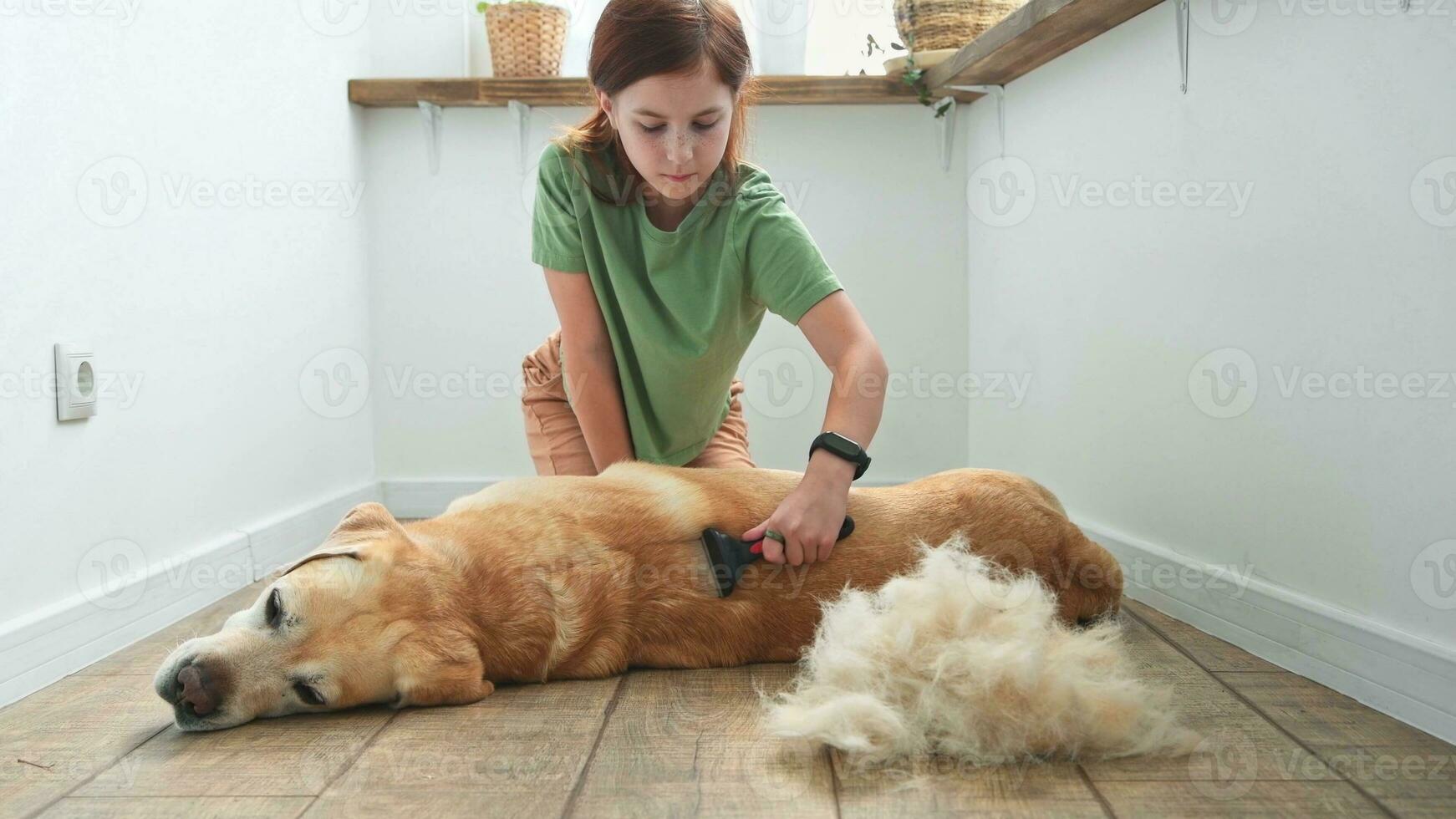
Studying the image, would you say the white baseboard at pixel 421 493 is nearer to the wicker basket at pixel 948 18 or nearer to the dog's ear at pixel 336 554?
the wicker basket at pixel 948 18

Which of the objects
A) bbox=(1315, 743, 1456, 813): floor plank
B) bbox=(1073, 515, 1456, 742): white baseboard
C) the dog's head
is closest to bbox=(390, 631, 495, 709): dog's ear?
the dog's head

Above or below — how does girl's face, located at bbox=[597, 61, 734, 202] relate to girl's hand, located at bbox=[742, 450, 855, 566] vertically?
above

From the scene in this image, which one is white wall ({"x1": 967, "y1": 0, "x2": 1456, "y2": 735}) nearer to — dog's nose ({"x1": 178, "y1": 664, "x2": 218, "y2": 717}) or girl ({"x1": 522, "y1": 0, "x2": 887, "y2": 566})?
girl ({"x1": 522, "y1": 0, "x2": 887, "y2": 566})

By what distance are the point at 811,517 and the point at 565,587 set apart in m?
0.38

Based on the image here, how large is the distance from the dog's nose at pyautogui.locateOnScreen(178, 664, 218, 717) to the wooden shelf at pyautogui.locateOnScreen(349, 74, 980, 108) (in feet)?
7.69

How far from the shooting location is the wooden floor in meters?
1.26

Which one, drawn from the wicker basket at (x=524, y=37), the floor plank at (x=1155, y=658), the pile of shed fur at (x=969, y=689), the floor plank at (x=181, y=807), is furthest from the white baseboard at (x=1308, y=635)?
the wicker basket at (x=524, y=37)

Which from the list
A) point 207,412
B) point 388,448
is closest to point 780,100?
point 388,448

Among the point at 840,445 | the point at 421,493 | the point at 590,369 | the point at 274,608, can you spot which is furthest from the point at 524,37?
the point at 274,608

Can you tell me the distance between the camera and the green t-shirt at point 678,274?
204cm

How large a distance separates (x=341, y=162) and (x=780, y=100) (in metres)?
1.34

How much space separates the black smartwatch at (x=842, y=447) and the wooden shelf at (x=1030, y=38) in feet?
3.67

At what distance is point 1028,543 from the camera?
6.11ft

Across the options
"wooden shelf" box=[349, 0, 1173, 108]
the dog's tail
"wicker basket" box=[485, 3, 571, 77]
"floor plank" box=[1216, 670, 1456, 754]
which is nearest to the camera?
"floor plank" box=[1216, 670, 1456, 754]
